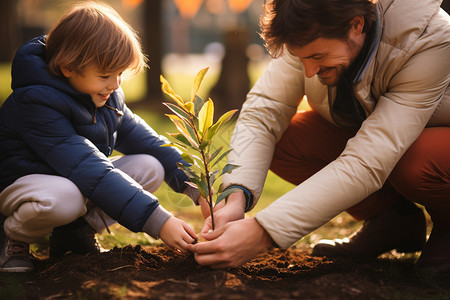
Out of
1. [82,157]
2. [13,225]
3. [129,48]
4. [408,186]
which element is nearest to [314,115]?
[408,186]

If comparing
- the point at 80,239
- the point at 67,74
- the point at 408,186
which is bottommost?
the point at 80,239

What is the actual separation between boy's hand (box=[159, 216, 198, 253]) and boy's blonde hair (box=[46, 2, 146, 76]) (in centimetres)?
83

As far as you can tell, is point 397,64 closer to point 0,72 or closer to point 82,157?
point 82,157

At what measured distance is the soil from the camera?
1955 millimetres

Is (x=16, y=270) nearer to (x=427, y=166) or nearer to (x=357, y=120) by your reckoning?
(x=357, y=120)

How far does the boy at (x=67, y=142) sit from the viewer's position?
2.40 meters

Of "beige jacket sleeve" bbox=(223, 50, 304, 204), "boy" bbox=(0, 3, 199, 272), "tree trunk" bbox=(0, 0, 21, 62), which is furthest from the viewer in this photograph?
"tree trunk" bbox=(0, 0, 21, 62)

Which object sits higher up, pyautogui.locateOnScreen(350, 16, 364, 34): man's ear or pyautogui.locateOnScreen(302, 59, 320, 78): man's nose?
pyautogui.locateOnScreen(350, 16, 364, 34): man's ear

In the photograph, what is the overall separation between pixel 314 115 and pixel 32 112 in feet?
5.38

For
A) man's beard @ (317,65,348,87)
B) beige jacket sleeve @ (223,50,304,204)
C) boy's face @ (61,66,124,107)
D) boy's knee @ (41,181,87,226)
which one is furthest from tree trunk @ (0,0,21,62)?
man's beard @ (317,65,348,87)

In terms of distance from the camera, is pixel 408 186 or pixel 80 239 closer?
pixel 408 186

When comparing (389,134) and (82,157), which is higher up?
(389,134)

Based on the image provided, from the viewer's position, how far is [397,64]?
2361mm

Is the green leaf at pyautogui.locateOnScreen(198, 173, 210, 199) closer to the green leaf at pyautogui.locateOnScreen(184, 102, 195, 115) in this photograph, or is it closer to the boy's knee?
the green leaf at pyautogui.locateOnScreen(184, 102, 195, 115)
